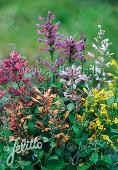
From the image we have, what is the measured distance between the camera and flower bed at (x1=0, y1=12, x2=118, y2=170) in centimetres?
250

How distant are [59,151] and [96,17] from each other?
5.84 meters

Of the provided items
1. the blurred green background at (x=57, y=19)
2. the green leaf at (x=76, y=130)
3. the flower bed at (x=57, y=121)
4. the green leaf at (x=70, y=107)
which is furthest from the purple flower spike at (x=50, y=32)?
the blurred green background at (x=57, y=19)

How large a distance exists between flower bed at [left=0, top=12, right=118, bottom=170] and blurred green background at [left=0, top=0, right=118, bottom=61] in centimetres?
464

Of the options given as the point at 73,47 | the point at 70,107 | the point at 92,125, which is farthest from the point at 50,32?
the point at 92,125

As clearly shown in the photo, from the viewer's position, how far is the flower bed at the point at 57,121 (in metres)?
2.50

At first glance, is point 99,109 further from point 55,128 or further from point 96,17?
point 96,17

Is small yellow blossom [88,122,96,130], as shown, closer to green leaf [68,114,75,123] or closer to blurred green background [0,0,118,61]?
green leaf [68,114,75,123]

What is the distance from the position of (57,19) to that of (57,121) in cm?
604

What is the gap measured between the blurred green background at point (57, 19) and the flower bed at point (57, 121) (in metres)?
4.64

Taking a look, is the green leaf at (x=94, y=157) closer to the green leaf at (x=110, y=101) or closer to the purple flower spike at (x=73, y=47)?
the green leaf at (x=110, y=101)

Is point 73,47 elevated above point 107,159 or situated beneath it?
elevated above

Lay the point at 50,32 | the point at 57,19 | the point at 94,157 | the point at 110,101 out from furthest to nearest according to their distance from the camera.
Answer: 1. the point at 57,19
2. the point at 50,32
3. the point at 110,101
4. the point at 94,157

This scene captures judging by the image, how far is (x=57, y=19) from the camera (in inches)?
332

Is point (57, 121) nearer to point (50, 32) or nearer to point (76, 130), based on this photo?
point (76, 130)
